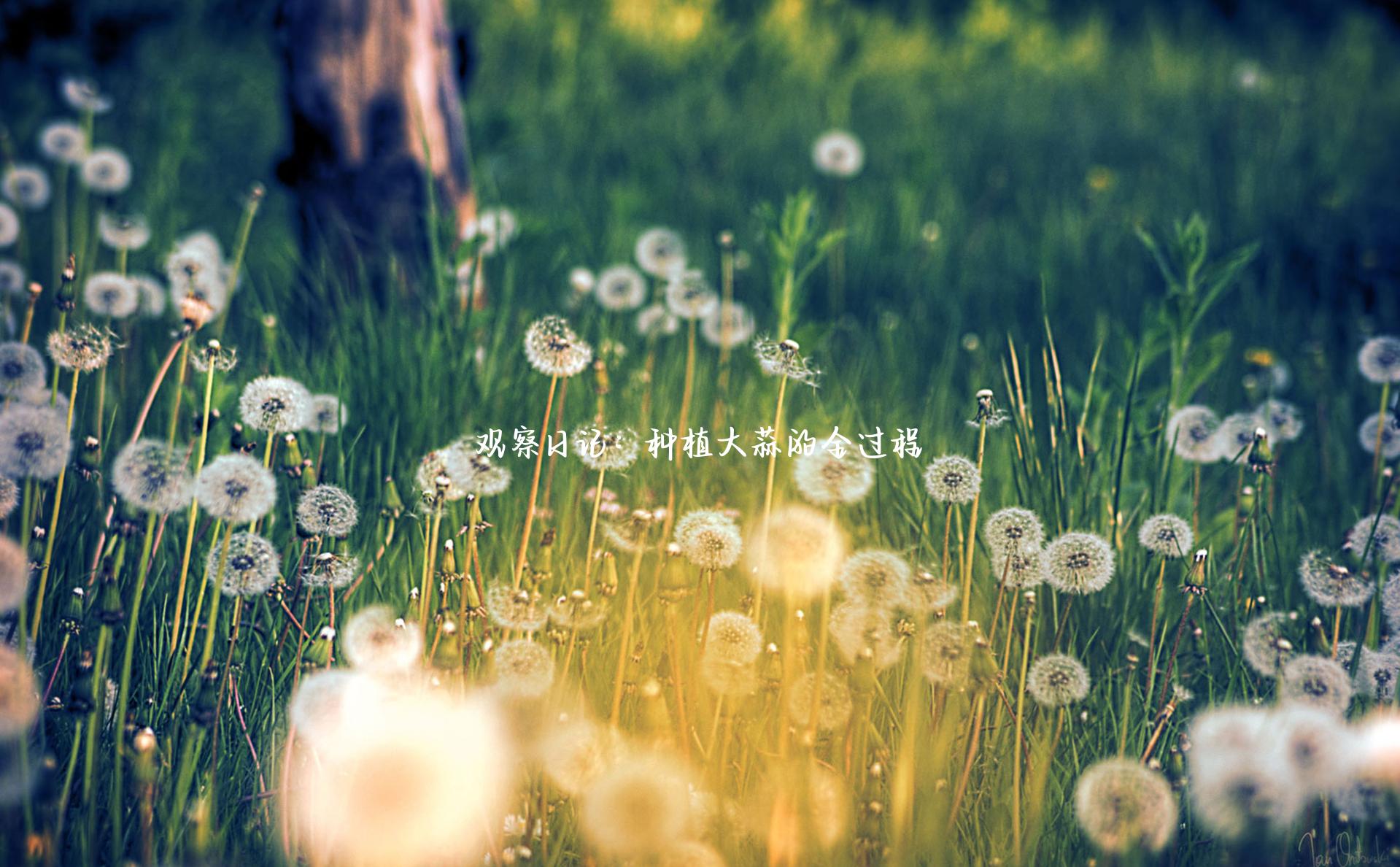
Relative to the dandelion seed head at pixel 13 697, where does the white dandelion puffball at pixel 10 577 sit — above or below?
above

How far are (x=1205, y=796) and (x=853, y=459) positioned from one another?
0.65 m

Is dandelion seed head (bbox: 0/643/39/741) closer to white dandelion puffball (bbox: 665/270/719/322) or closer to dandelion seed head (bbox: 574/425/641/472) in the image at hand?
dandelion seed head (bbox: 574/425/641/472)

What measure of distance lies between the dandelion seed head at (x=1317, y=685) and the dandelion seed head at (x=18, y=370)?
187 centimetres

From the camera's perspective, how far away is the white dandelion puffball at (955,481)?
147 cm

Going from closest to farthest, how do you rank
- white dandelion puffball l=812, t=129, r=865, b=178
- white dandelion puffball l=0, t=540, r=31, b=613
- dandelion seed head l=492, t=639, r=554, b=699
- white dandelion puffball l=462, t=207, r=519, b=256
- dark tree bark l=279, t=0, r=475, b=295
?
white dandelion puffball l=0, t=540, r=31, b=613, dandelion seed head l=492, t=639, r=554, b=699, white dandelion puffball l=462, t=207, r=519, b=256, dark tree bark l=279, t=0, r=475, b=295, white dandelion puffball l=812, t=129, r=865, b=178

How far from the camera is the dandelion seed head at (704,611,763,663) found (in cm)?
138

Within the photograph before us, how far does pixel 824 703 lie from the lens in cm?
138

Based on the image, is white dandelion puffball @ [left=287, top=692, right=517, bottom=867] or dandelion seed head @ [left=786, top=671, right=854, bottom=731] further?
dandelion seed head @ [left=786, top=671, right=854, bottom=731]

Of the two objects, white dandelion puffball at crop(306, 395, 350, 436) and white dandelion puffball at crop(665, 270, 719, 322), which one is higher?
white dandelion puffball at crop(665, 270, 719, 322)

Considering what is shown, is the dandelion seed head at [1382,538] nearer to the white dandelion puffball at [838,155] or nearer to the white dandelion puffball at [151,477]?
the white dandelion puffball at [151,477]

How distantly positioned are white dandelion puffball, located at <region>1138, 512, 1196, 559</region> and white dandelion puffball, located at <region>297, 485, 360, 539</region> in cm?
125

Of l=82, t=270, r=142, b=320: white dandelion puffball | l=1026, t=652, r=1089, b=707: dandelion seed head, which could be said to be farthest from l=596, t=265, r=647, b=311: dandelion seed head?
l=1026, t=652, r=1089, b=707: dandelion seed head

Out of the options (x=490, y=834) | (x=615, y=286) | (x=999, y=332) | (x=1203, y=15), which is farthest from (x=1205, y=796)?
(x=1203, y=15)

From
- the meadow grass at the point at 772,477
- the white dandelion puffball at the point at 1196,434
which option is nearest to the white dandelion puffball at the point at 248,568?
the meadow grass at the point at 772,477
